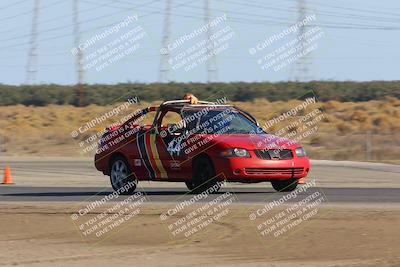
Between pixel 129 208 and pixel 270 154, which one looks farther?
pixel 270 154

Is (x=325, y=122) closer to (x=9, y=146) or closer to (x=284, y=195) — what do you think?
(x=9, y=146)

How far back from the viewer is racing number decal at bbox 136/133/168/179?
2076 centimetres

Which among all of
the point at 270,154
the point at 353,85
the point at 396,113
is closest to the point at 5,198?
the point at 270,154

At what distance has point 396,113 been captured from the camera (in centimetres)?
6494

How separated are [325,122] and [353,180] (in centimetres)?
3425

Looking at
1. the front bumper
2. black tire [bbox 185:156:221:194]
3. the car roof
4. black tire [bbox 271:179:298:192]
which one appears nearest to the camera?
the front bumper

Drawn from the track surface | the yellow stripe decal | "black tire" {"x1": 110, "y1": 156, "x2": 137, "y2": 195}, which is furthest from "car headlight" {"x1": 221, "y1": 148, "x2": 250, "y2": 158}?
"black tire" {"x1": 110, "y1": 156, "x2": 137, "y2": 195}

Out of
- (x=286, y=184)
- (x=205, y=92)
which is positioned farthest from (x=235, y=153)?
(x=205, y=92)

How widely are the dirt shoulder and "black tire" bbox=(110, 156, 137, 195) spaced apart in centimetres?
424

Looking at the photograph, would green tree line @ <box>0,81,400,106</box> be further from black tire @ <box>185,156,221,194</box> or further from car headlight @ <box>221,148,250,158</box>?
car headlight @ <box>221,148,250,158</box>

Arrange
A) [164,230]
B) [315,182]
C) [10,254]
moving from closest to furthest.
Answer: [10,254] → [164,230] → [315,182]

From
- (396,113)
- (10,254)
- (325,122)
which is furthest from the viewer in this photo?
(396,113)

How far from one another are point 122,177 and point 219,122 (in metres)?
2.24

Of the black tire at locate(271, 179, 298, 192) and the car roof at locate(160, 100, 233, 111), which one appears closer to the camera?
the black tire at locate(271, 179, 298, 192)
